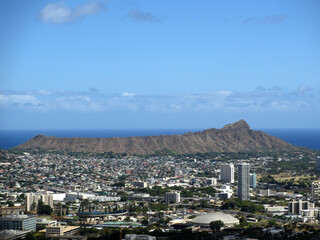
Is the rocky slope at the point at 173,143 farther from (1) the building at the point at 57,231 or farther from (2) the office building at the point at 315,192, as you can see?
(1) the building at the point at 57,231

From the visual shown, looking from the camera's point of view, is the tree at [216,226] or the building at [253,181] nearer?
the tree at [216,226]

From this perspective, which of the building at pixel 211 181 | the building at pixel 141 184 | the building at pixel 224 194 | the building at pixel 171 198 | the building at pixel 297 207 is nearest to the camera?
the building at pixel 297 207

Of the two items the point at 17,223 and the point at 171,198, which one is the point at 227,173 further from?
the point at 17,223

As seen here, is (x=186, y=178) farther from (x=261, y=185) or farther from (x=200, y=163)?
(x=200, y=163)

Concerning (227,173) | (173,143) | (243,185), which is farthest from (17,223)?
(173,143)

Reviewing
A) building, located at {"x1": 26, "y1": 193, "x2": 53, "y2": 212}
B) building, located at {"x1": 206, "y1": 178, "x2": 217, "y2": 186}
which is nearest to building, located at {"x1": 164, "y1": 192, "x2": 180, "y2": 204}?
building, located at {"x1": 26, "y1": 193, "x2": 53, "y2": 212}

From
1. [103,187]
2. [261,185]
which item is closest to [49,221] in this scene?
[103,187]

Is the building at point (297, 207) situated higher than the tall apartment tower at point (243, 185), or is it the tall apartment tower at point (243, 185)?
the tall apartment tower at point (243, 185)

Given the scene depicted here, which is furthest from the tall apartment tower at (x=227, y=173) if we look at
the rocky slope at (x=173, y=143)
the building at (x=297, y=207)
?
the rocky slope at (x=173, y=143)
